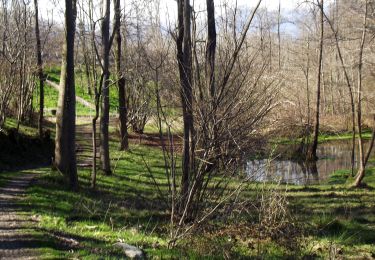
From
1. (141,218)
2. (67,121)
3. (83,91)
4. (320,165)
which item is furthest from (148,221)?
(83,91)

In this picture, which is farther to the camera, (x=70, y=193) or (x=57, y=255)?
(x=70, y=193)

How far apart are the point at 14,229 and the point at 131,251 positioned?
262 centimetres

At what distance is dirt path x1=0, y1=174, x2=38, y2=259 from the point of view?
24.7 feet

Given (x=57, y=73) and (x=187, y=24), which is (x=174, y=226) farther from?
(x=57, y=73)

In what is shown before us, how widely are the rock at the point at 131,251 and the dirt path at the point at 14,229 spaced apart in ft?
4.17

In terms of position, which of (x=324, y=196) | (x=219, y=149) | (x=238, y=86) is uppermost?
(x=238, y=86)

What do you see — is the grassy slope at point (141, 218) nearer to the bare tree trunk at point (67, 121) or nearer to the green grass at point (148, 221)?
the green grass at point (148, 221)

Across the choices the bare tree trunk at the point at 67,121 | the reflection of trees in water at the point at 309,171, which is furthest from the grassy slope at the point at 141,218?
the reflection of trees in water at the point at 309,171

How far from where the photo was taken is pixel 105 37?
17344 millimetres

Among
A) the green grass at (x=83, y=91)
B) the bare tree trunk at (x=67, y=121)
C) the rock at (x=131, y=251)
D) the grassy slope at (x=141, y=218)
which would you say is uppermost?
the green grass at (x=83, y=91)

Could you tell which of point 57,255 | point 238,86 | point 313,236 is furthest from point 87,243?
point 313,236

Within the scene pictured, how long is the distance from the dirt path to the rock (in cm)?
127

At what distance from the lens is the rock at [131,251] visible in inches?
291

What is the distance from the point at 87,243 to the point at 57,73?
5253cm
